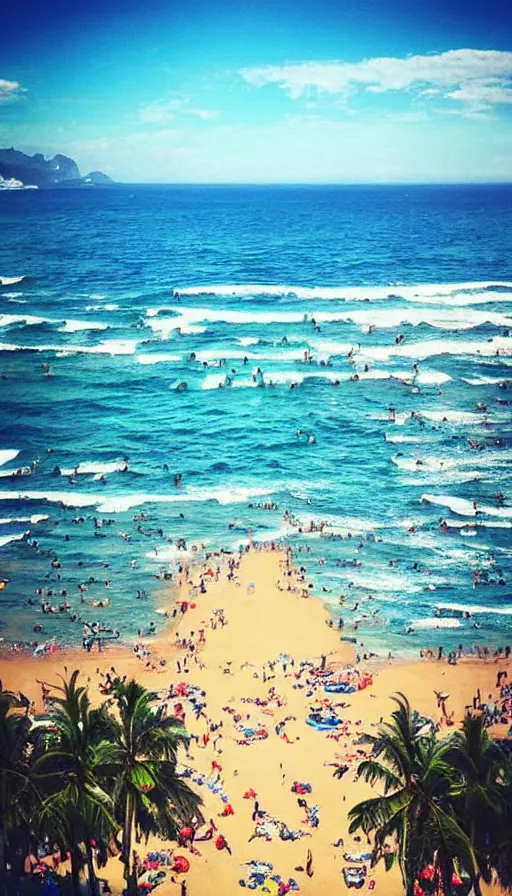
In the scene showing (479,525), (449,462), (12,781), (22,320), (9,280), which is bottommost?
(479,525)

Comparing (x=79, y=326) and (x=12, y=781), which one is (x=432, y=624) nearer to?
(x=12, y=781)

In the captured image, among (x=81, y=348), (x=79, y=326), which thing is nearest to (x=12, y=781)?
(x=81, y=348)

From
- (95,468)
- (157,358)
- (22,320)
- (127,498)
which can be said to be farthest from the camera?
(22,320)

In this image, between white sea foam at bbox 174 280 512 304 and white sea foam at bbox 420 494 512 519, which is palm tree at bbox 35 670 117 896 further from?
white sea foam at bbox 174 280 512 304

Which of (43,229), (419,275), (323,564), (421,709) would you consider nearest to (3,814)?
(421,709)

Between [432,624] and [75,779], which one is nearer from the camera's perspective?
[75,779]

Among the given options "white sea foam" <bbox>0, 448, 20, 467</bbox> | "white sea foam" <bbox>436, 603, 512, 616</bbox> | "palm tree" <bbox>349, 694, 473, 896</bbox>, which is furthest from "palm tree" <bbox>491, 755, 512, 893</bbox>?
"white sea foam" <bbox>0, 448, 20, 467</bbox>
